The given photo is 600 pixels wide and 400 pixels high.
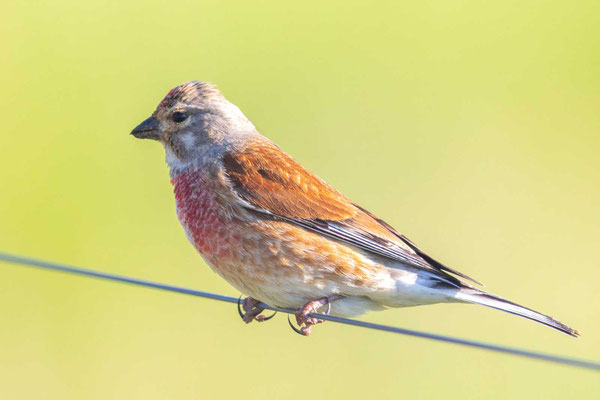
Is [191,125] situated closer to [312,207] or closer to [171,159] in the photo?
[171,159]

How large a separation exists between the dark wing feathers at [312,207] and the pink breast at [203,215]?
13cm

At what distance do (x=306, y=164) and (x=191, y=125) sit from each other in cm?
277

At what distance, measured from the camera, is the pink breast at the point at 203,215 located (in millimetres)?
4016

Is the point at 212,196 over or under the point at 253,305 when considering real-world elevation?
over

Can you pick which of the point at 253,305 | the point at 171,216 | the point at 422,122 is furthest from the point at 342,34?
the point at 253,305

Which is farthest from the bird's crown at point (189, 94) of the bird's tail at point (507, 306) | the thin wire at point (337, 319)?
the bird's tail at point (507, 306)

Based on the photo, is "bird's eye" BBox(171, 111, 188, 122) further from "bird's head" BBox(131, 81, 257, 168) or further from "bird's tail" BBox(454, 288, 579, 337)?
"bird's tail" BBox(454, 288, 579, 337)

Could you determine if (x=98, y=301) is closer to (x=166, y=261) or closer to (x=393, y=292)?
(x=166, y=261)

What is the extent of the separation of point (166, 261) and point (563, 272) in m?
3.00

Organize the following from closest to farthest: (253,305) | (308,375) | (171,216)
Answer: (253,305) < (308,375) < (171,216)

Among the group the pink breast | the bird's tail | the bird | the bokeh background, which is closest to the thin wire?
the bird

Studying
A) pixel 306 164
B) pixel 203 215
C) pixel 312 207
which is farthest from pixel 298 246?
pixel 306 164

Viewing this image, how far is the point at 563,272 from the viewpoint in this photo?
6.66 m

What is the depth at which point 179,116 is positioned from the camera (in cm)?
454
